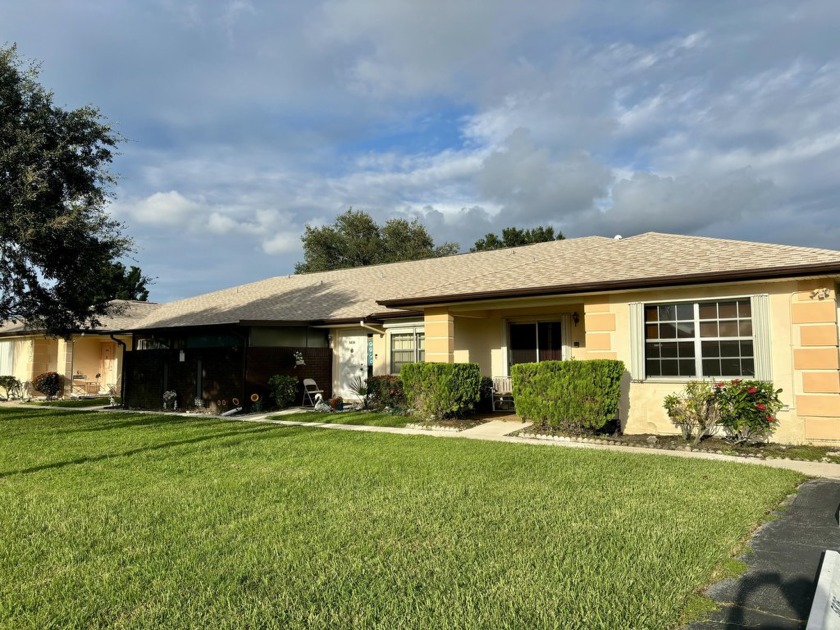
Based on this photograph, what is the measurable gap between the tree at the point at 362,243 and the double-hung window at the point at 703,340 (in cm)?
3545

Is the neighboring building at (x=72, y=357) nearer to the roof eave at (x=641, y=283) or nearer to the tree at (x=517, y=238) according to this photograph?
the roof eave at (x=641, y=283)

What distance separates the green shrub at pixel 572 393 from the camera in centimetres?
1058

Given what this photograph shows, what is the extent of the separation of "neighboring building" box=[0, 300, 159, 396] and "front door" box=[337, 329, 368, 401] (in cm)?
1174

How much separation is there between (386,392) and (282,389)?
348 cm

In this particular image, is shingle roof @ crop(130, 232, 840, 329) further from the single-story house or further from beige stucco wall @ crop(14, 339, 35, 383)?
beige stucco wall @ crop(14, 339, 35, 383)

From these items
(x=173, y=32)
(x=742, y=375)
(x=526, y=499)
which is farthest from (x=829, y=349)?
(x=173, y=32)

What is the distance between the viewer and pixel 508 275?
14.3 m

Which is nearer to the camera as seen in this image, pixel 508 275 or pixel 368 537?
pixel 368 537

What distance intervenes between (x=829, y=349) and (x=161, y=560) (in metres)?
10.6

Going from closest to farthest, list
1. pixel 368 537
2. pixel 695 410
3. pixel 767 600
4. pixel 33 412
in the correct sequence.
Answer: pixel 767 600, pixel 368 537, pixel 695 410, pixel 33 412

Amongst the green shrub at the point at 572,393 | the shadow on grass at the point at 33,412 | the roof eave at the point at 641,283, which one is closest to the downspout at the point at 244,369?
the shadow on grass at the point at 33,412

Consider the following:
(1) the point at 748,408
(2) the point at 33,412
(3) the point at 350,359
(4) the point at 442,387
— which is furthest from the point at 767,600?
(2) the point at 33,412

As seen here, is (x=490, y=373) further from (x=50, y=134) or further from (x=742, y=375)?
(x=50, y=134)

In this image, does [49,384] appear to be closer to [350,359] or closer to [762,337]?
[350,359]
